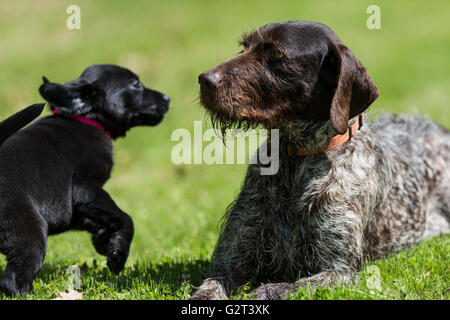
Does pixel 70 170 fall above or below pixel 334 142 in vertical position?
below

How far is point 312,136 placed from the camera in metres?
4.80

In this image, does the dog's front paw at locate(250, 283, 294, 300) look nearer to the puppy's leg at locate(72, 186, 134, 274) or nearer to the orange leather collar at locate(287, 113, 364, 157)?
the orange leather collar at locate(287, 113, 364, 157)

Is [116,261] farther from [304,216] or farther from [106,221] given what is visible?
[304,216]

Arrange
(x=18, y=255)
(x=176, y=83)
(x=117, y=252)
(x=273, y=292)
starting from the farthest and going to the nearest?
(x=176, y=83)
(x=117, y=252)
(x=18, y=255)
(x=273, y=292)

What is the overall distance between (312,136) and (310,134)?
22mm

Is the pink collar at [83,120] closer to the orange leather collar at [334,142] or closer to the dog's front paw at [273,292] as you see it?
the orange leather collar at [334,142]

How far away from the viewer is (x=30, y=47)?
2030 centimetres

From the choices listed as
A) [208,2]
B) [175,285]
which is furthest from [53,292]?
[208,2]

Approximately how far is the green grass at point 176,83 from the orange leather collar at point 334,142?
92 cm

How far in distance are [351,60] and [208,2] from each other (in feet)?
68.5

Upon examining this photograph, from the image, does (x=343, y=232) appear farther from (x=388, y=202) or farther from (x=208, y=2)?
(x=208, y=2)

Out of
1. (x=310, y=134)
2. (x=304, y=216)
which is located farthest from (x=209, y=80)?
(x=304, y=216)

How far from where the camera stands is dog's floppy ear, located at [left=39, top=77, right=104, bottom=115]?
19.5ft

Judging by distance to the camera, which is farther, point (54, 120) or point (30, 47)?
point (30, 47)
